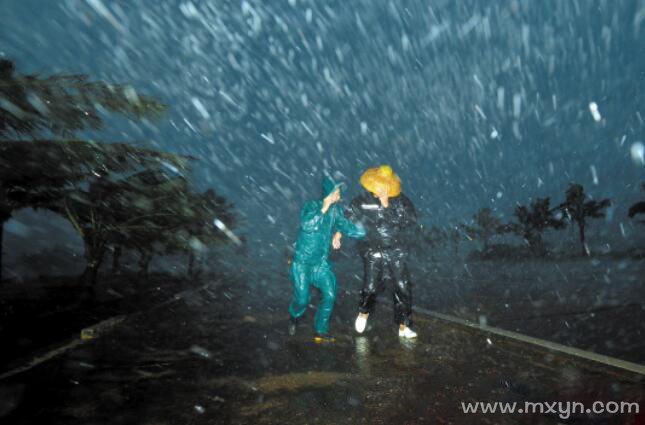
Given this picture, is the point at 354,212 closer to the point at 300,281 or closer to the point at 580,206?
the point at 300,281

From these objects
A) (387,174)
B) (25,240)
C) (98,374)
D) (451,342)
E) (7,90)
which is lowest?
(98,374)

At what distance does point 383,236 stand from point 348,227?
457 millimetres

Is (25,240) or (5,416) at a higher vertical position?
(25,240)

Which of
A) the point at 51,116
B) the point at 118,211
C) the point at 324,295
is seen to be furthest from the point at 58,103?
the point at 324,295

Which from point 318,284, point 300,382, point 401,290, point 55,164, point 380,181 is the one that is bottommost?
point 300,382

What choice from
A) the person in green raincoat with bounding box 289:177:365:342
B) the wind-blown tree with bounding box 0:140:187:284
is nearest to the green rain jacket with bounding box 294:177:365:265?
the person in green raincoat with bounding box 289:177:365:342

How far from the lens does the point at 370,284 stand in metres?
4.90

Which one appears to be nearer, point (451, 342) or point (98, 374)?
point (98, 374)

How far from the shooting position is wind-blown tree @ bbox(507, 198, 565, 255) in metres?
53.9

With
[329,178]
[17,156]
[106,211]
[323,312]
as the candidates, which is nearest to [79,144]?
[17,156]

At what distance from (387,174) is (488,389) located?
279cm

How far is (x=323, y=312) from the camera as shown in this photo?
469cm

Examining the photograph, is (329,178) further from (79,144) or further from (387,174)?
(79,144)

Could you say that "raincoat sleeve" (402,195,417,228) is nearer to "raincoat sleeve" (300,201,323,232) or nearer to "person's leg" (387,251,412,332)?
"person's leg" (387,251,412,332)
